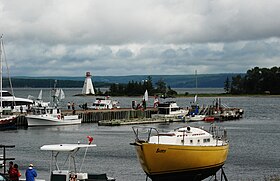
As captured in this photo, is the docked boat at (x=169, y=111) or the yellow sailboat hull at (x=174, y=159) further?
the docked boat at (x=169, y=111)

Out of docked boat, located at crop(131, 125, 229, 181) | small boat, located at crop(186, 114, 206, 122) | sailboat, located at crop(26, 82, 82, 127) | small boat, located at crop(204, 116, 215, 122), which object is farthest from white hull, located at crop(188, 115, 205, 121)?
docked boat, located at crop(131, 125, 229, 181)

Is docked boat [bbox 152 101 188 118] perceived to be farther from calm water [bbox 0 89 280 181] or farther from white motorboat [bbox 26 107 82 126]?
white motorboat [bbox 26 107 82 126]

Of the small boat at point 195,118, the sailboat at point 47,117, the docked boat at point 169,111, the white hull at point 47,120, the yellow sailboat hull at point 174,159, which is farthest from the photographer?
the docked boat at point 169,111

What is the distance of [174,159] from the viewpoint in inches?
1577

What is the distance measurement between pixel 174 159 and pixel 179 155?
1.42ft

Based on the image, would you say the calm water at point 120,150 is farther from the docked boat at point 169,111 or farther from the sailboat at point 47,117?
the docked boat at point 169,111

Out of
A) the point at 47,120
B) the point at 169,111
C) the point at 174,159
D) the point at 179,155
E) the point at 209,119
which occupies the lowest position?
the point at 209,119

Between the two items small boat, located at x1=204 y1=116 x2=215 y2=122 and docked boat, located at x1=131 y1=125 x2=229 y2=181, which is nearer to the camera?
docked boat, located at x1=131 y1=125 x2=229 y2=181

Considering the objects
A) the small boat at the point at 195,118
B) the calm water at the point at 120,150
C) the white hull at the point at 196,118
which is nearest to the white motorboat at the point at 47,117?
the calm water at the point at 120,150

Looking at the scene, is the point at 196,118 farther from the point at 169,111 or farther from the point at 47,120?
the point at 47,120

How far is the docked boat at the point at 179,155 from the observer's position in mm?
39750

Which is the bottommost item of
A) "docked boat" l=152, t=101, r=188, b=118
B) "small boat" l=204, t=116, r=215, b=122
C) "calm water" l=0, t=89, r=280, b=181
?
"calm water" l=0, t=89, r=280, b=181

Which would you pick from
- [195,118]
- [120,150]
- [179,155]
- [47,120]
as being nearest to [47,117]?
[47,120]

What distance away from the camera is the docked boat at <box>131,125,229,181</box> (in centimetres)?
3975
